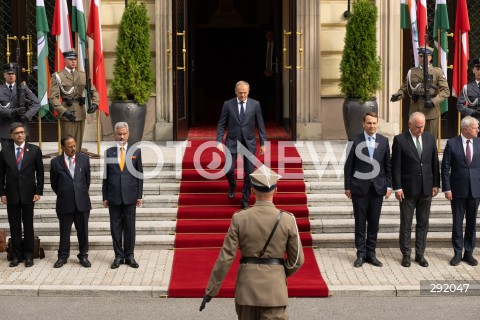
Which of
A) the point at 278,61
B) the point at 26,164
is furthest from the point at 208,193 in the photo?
the point at 278,61

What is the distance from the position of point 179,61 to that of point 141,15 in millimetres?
1484

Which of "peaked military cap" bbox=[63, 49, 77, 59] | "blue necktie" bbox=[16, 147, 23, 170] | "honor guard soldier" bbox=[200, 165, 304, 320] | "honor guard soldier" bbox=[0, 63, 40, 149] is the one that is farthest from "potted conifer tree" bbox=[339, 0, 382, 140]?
"honor guard soldier" bbox=[200, 165, 304, 320]

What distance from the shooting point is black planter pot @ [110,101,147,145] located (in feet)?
57.1

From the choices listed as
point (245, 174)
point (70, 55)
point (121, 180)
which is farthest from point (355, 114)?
point (121, 180)

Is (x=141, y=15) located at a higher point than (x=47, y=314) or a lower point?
higher

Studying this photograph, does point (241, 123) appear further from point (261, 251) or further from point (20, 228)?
point (261, 251)

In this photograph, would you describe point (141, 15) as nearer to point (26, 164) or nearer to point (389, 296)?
point (26, 164)

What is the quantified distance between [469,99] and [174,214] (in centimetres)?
480

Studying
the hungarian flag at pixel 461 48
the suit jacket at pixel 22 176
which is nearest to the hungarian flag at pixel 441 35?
the hungarian flag at pixel 461 48

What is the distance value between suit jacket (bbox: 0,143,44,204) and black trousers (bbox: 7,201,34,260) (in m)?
0.12

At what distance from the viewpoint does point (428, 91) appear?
52.2 ft

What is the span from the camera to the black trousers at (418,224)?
43.8 feet

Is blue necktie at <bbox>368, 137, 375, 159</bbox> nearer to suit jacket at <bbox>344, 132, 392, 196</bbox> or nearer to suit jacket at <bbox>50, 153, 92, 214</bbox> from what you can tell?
suit jacket at <bbox>344, 132, 392, 196</bbox>

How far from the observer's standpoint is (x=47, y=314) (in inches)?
448
